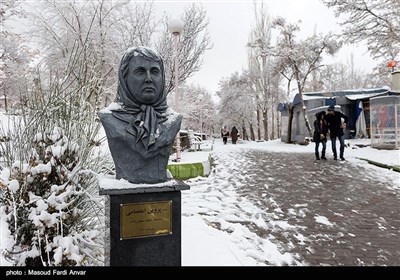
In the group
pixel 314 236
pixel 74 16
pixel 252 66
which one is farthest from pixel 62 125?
pixel 252 66

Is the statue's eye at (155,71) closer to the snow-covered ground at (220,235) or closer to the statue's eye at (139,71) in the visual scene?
the statue's eye at (139,71)

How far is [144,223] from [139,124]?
89 centimetres

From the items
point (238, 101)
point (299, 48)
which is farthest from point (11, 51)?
point (238, 101)

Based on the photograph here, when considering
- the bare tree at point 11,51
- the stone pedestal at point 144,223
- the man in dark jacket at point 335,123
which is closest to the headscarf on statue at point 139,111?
the stone pedestal at point 144,223

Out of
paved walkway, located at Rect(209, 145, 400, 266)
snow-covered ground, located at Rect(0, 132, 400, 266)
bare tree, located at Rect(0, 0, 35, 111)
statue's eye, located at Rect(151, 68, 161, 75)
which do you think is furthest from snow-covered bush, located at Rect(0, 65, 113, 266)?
bare tree, located at Rect(0, 0, 35, 111)

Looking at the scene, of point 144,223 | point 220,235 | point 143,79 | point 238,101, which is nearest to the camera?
point 144,223

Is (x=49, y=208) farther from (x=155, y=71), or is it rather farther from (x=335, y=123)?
(x=335, y=123)

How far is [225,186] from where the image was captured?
257 inches

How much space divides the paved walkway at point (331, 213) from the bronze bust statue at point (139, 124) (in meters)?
2.03

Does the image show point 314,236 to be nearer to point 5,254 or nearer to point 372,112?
point 5,254

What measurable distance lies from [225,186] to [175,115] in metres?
4.19

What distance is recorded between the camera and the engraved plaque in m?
2.29

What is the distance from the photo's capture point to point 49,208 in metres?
2.40

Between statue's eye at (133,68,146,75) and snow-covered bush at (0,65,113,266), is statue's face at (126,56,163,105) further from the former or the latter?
snow-covered bush at (0,65,113,266)
